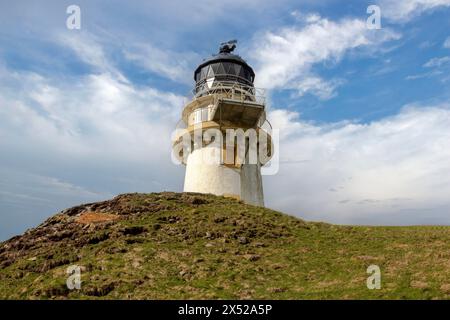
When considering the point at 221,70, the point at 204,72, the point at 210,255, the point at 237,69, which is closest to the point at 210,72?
the point at 204,72

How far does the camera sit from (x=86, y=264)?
1538cm

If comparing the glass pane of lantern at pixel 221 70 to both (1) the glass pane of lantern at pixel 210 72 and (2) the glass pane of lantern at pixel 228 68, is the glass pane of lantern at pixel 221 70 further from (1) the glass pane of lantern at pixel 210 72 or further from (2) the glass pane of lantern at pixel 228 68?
(1) the glass pane of lantern at pixel 210 72

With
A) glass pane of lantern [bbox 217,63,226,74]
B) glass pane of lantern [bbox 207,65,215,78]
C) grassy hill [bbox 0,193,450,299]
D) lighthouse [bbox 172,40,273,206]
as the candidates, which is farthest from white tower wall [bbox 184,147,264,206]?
glass pane of lantern [bbox 217,63,226,74]

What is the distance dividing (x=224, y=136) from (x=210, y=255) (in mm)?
16638

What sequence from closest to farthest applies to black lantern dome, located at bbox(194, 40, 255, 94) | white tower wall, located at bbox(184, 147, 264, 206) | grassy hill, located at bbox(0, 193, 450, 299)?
grassy hill, located at bbox(0, 193, 450, 299) < white tower wall, located at bbox(184, 147, 264, 206) < black lantern dome, located at bbox(194, 40, 255, 94)

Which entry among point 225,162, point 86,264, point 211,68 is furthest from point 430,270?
point 211,68

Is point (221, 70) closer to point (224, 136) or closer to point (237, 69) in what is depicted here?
point (237, 69)

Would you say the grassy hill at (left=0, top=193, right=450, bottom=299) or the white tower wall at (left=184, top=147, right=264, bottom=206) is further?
the white tower wall at (left=184, top=147, right=264, bottom=206)

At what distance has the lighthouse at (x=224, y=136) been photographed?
3088 centimetres

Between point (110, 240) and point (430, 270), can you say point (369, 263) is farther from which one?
point (110, 240)

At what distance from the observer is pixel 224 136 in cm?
3203

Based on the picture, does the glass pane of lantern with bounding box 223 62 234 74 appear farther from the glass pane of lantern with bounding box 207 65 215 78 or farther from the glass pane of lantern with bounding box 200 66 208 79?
the glass pane of lantern with bounding box 200 66 208 79

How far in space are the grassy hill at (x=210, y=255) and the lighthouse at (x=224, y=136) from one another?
6.35m

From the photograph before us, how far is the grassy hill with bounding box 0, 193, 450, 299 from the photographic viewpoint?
12.8 metres
